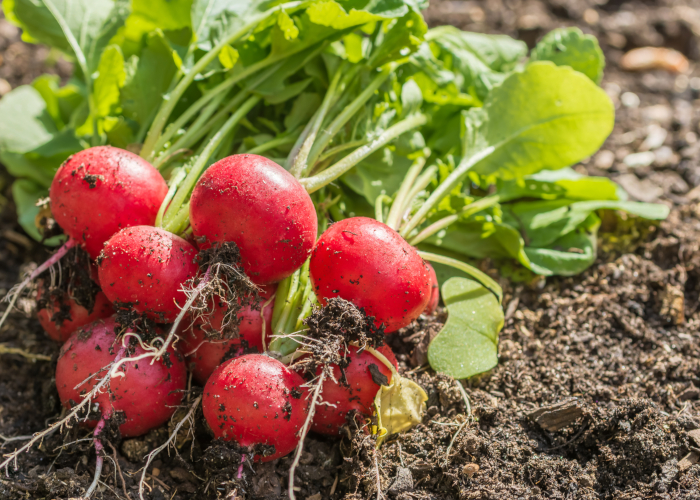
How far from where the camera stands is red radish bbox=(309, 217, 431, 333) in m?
2.08

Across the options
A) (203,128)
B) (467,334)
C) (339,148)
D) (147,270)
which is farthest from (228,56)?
(467,334)

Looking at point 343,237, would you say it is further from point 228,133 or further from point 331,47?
point 331,47

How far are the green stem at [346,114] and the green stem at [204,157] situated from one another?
41cm

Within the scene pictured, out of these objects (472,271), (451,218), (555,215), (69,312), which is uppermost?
(69,312)

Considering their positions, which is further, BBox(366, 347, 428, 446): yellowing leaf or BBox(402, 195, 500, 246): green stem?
BBox(402, 195, 500, 246): green stem

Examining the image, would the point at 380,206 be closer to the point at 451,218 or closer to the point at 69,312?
the point at 451,218

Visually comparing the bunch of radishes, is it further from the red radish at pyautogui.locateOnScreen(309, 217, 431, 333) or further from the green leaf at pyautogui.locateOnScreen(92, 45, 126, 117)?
the green leaf at pyautogui.locateOnScreen(92, 45, 126, 117)

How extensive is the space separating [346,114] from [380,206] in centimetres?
47

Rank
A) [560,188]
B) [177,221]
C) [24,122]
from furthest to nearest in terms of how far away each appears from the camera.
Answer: [24,122], [560,188], [177,221]

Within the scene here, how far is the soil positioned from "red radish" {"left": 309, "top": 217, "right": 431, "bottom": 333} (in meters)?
0.44

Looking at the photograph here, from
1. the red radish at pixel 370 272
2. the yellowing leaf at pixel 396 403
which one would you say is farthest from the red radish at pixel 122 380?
the yellowing leaf at pixel 396 403

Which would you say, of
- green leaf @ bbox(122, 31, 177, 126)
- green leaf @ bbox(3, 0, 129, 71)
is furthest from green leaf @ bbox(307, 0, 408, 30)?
Answer: green leaf @ bbox(3, 0, 129, 71)

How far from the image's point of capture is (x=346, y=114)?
259cm

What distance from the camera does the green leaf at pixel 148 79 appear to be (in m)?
2.76
